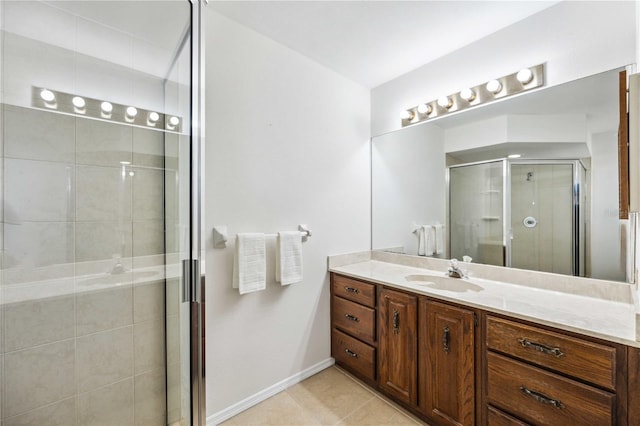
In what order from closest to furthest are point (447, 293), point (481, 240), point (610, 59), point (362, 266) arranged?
point (610, 59) → point (447, 293) → point (481, 240) → point (362, 266)

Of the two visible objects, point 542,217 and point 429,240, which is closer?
point 542,217

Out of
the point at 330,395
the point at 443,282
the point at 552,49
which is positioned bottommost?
the point at 330,395

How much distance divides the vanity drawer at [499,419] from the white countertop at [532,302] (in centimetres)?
47

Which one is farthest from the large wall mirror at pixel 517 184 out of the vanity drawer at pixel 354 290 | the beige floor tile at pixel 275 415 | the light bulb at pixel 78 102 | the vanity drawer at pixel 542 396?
the light bulb at pixel 78 102

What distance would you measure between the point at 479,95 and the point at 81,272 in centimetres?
247

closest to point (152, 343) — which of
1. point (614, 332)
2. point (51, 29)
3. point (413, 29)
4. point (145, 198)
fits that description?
point (145, 198)

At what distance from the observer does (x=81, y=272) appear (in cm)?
110

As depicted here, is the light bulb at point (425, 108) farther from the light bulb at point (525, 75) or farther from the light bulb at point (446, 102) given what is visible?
the light bulb at point (525, 75)

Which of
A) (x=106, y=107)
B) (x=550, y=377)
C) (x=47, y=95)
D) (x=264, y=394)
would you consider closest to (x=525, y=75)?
(x=550, y=377)

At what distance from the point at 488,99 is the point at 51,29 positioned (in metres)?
2.32

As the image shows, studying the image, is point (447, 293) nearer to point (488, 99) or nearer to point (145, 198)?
point (488, 99)

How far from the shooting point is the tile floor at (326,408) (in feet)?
5.38

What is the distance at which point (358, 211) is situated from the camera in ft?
8.11

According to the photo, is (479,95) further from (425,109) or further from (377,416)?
(377,416)
